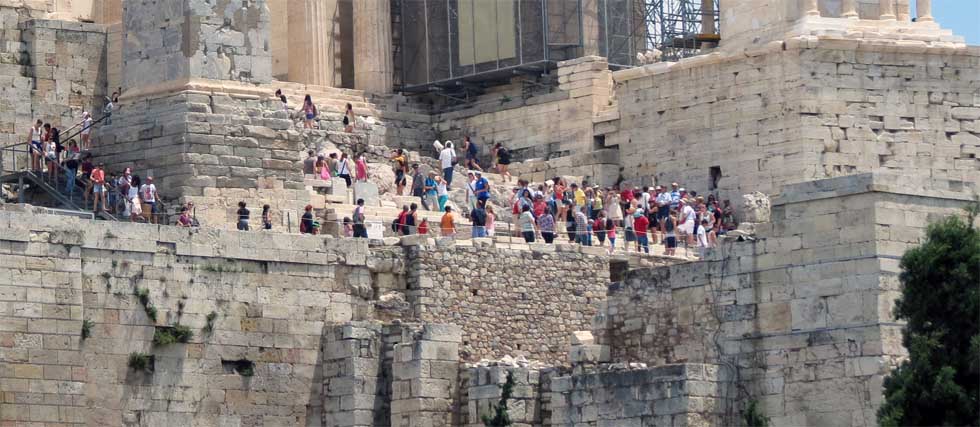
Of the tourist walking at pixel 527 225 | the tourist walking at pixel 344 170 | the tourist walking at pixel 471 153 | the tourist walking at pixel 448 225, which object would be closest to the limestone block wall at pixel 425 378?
the tourist walking at pixel 448 225

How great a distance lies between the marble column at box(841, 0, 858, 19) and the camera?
2094 inches

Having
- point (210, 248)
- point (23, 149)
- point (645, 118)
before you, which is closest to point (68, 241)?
point (210, 248)

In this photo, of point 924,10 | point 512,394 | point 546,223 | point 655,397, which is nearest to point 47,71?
point 546,223

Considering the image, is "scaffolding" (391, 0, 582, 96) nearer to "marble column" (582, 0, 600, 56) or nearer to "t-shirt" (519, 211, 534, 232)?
"marble column" (582, 0, 600, 56)

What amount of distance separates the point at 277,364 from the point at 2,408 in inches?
169

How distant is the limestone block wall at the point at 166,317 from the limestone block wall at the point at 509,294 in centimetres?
97

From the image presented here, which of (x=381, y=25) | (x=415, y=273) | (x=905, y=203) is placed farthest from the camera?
(x=381, y=25)

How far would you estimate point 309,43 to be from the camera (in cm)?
5800

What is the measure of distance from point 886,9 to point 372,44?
9.82 meters

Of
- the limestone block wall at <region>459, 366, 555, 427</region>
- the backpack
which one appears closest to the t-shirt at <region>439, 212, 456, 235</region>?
the limestone block wall at <region>459, 366, 555, 427</region>

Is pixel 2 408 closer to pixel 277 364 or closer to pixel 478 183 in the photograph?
pixel 277 364

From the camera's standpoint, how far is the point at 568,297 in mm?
45688

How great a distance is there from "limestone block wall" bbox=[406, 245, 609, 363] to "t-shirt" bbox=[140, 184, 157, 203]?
3.82 m

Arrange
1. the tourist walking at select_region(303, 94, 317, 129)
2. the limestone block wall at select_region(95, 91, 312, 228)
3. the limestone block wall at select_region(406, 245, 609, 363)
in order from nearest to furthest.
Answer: the limestone block wall at select_region(406, 245, 609, 363) < the limestone block wall at select_region(95, 91, 312, 228) < the tourist walking at select_region(303, 94, 317, 129)
